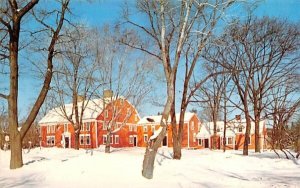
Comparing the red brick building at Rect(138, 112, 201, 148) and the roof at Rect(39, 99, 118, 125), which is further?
the red brick building at Rect(138, 112, 201, 148)

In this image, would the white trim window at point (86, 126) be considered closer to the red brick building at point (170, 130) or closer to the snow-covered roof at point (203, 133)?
the red brick building at point (170, 130)

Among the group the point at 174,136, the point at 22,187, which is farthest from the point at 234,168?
the point at 22,187

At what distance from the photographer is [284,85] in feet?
102

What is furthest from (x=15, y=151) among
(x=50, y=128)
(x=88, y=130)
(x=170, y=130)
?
(x=50, y=128)

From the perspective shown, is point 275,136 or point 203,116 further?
point 203,116

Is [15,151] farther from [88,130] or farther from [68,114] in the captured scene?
[68,114]

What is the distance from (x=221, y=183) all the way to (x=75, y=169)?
211 inches

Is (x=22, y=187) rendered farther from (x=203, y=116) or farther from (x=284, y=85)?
(x=203, y=116)

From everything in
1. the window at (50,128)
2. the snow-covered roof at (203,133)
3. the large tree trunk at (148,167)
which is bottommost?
the snow-covered roof at (203,133)

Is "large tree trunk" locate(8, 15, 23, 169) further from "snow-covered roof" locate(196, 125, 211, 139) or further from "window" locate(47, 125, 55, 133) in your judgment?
"snow-covered roof" locate(196, 125, 211, 139)

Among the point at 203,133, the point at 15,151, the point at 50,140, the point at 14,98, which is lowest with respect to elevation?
the point at 50,140

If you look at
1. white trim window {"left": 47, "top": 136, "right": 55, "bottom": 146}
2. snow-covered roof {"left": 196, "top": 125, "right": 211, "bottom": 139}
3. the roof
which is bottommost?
white trim window {"left": 47, "top": 136, "right": 55, "bottom": 146}

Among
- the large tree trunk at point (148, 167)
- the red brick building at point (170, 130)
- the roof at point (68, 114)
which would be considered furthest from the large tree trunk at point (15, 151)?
the red brick building at point (170, 130)

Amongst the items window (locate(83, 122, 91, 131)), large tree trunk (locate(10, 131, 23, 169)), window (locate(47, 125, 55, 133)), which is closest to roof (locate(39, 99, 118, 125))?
window (locate(47, 125, 55, 133))
